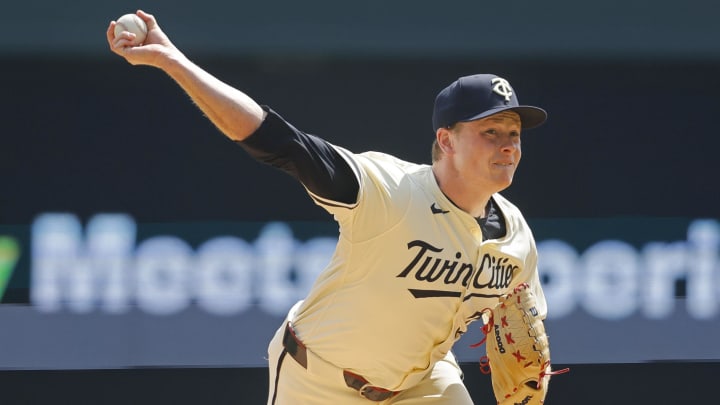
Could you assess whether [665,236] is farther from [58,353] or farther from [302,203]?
[58,353]

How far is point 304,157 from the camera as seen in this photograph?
8.48ft

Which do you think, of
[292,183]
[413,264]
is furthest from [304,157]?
[292,183]

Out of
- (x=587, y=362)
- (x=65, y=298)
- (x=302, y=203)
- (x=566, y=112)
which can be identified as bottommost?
(x=587, y=362)

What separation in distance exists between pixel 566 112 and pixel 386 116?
808 millimetres

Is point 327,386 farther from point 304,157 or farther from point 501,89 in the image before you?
point 501,89

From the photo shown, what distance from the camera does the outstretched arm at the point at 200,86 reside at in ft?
7.99

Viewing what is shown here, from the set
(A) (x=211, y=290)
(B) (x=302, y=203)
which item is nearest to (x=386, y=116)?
(B) (x=302, y=203)

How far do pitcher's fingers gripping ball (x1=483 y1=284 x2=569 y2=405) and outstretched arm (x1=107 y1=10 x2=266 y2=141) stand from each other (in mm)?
1084

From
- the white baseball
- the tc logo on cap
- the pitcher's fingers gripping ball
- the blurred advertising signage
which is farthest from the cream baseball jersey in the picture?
the blurred advertising signage

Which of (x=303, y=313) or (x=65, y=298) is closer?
(x=303, y=313)

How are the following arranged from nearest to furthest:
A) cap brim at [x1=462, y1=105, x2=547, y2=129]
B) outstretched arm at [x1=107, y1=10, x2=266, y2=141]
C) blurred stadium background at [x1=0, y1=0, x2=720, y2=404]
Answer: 1. outstretched arm at [x1=107, y1=10, x2=266, y2=141]
2. cap brim at [x1=462, y1=105, x2=547, y2=129]
3. blurred stadium background at [x1=0, y1=0, x2=720, y2=404]

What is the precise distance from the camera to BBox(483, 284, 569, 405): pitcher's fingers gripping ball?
321 cm

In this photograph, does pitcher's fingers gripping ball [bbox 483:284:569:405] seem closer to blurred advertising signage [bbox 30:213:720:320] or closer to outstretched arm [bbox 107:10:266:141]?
outstretched arm [bbox 107:10:266:141]

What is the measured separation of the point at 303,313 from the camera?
120 inches
